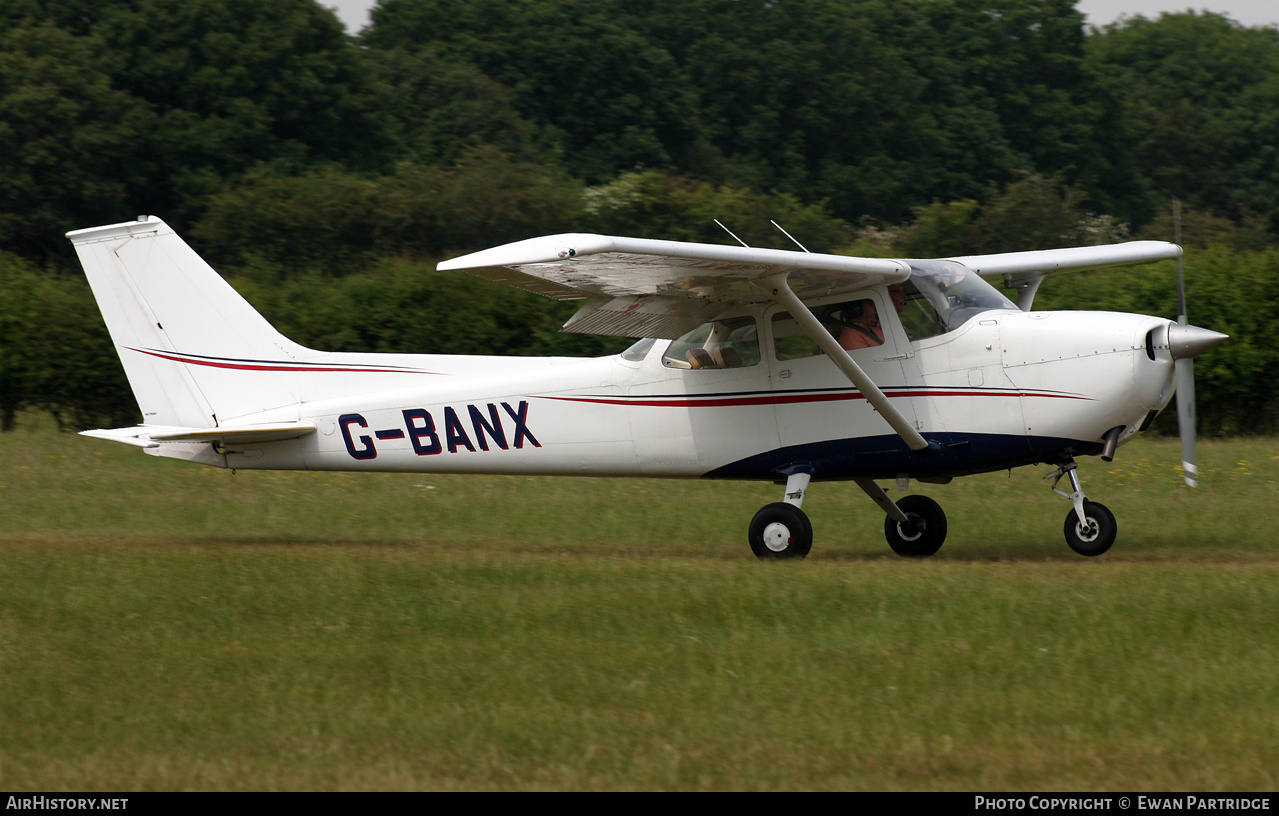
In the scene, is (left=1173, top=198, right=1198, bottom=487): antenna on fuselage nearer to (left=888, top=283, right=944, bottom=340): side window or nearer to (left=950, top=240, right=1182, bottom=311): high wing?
(left=888, top=283, right=944, bottom=340): side window

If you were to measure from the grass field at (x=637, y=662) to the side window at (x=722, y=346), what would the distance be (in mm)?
1626

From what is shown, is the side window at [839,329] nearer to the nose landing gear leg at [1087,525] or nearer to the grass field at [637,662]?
the grass field at [637,662]

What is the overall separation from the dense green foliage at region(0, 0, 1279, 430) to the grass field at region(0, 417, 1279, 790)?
1719cm

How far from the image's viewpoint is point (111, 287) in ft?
39.2

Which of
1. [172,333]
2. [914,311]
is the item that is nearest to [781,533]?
[914,311]

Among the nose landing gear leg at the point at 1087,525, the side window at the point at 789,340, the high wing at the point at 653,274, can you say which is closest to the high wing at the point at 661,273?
the high wing at the point at 653,274

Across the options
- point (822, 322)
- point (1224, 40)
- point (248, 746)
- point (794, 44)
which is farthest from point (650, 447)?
point (1224, 40)

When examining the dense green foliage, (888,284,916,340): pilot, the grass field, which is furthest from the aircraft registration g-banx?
the dense green foliage

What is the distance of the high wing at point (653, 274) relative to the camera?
8.84 meters

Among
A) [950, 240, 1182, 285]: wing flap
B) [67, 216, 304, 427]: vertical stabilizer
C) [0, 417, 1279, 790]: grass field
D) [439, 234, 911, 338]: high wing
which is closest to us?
[0, 417, 1279, 790]: grass field

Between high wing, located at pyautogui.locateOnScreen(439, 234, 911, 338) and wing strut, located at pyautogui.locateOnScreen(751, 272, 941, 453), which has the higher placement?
high wing, located at pyautogui.locateOnScreen(439, 234, 911, 338)

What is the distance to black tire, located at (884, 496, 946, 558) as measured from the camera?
11531 mm
